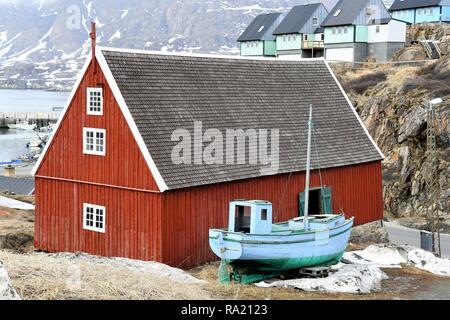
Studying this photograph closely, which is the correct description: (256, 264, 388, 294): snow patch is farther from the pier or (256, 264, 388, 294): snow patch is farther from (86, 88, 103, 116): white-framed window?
the pier

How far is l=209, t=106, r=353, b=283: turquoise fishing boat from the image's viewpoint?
21.3 m

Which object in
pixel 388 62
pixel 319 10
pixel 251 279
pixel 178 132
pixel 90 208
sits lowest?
pixel 251 279

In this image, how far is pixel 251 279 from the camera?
2223cm

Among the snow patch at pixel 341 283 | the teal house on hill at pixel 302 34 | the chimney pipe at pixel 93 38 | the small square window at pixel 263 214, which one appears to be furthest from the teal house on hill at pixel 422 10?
the small square window at pixel 263 214

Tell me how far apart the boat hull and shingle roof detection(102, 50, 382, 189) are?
145 inches

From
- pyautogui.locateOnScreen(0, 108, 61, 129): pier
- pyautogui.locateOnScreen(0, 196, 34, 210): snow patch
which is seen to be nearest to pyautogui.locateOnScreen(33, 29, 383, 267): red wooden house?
pyautogui.locateOnScreen(0, 196, 34, 210): snow patch

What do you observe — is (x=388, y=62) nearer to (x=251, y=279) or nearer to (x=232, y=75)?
(x=232, y=75)

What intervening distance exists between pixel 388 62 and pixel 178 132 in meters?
53.9

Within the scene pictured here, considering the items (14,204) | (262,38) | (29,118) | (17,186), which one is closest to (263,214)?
(14,204)

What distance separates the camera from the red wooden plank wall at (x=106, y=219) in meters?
24.3

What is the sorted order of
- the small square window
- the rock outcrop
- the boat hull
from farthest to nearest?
the rock outcrop → the small square window → the boat hull

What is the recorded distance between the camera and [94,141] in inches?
1026

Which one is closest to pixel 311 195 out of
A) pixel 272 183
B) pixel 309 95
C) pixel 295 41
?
pixel 272 183

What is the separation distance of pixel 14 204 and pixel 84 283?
28.8m
